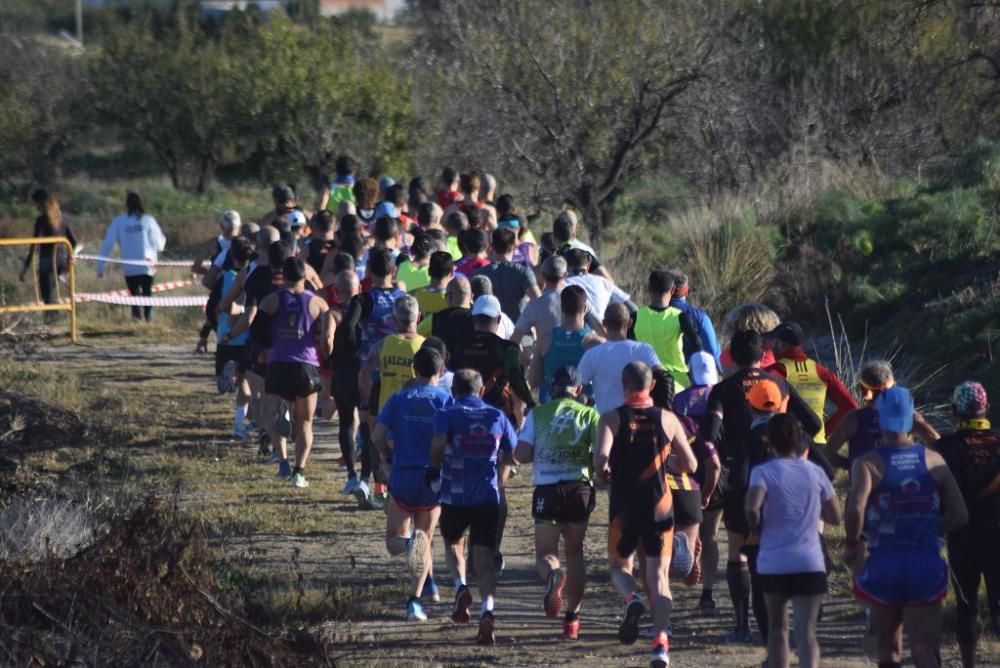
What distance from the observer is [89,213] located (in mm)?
45312

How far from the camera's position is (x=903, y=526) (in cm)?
754

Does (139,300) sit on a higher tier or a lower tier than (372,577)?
higher

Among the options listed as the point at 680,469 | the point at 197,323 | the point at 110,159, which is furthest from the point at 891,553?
the point at 110,159

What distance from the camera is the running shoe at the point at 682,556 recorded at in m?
8.89

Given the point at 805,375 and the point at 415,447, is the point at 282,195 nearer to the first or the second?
the point at 415,447

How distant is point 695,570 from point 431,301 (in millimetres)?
3284

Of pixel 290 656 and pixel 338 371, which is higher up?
pixel 338 371

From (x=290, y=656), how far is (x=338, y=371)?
459cm

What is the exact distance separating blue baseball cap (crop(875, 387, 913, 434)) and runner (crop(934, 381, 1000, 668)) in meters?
0.52

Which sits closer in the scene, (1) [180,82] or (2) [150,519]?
(2) [150,519]

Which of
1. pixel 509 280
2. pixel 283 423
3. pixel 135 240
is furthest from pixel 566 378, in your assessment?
pixel 135 240

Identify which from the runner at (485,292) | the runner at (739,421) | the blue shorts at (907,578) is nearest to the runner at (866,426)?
the runner at (739,421)

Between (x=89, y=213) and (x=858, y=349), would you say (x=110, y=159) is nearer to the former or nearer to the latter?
(x=89, y=213)

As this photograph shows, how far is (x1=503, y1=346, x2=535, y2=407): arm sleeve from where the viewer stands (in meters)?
10.3
